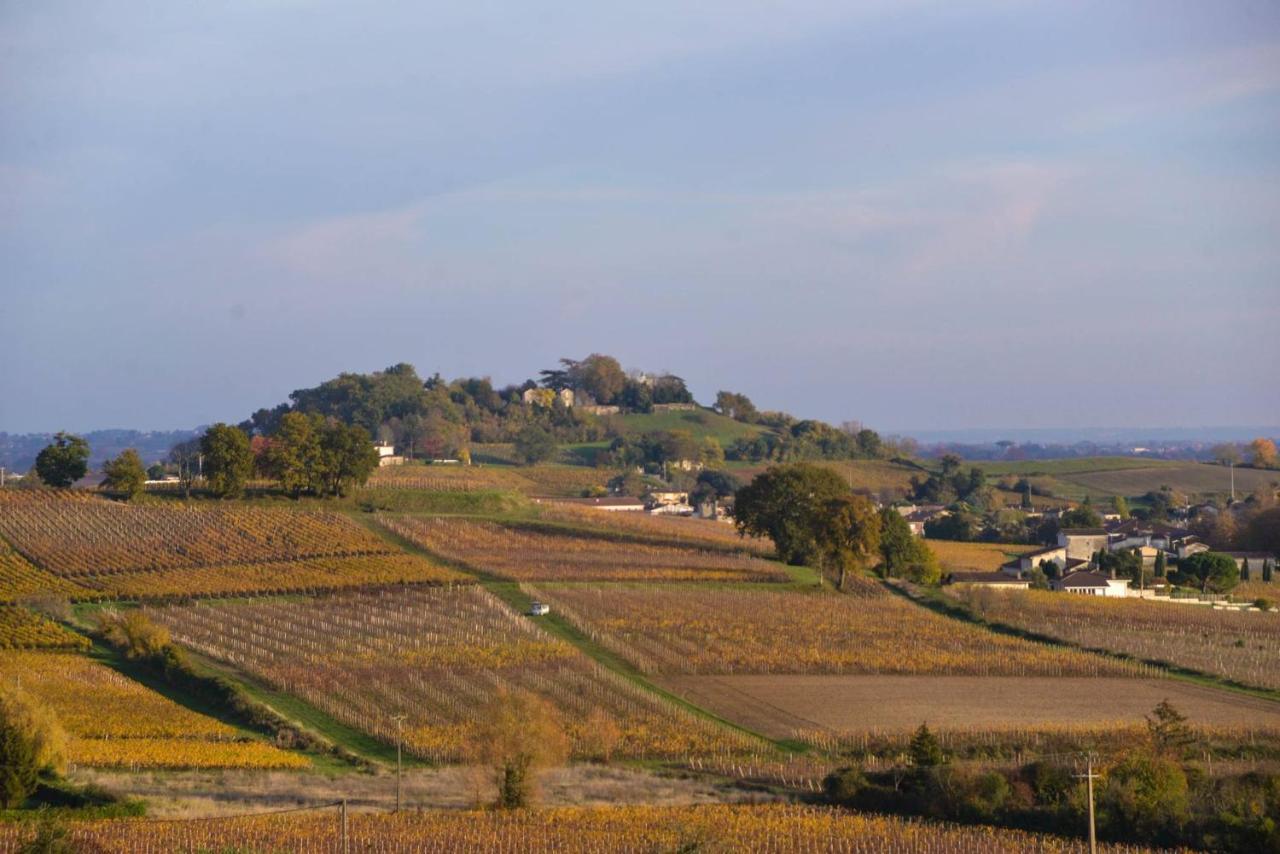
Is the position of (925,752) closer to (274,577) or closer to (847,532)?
(847,532)

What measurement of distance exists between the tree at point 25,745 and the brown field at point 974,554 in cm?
4980

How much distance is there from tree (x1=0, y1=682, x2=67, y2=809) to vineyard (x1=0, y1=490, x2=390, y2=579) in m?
27.6

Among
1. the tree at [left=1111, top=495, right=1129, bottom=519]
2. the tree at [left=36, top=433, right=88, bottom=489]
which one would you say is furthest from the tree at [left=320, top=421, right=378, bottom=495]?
the tree at [left=1111, top=495, right=1129, bottom=519]

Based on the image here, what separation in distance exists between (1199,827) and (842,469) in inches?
4107

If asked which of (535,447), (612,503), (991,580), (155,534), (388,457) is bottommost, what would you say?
(991,580)

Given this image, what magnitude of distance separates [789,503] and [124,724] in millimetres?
36295

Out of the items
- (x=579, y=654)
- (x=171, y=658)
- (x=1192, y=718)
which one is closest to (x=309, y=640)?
(x=171, y=658)

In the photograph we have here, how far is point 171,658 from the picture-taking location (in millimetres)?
42125

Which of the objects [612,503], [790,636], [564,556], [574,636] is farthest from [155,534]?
[612,503]

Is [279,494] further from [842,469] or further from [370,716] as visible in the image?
[842,469]

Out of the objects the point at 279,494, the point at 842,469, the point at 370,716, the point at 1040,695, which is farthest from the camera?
the point at 842,469

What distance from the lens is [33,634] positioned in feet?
151

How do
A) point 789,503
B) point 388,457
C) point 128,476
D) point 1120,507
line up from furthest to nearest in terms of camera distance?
point 1120,507 < point 388,457 < point 128,476 < point 789,503

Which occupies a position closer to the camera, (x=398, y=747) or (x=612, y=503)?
(x=398, y=747)
